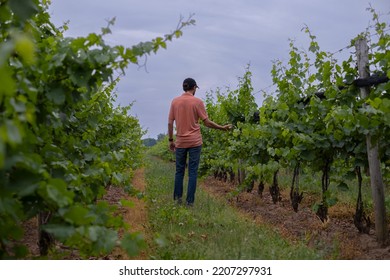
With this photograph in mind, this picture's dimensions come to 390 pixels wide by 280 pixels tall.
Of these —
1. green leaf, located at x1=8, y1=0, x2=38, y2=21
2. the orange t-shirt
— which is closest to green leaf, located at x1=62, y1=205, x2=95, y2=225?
green leaf, located at x1=8, y1=0, x2=38, y2=21

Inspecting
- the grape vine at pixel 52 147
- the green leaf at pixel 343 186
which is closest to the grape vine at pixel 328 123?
the green leaf at pixel 343 186

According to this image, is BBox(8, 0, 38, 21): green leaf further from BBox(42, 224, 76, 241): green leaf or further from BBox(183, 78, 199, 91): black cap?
BBox(183, 78, 199, 91): black cap

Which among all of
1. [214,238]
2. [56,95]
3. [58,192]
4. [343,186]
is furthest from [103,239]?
[343,186]

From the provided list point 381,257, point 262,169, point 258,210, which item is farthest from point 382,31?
point 258,210

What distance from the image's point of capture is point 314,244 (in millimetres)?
4641

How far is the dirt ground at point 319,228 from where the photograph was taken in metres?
4.33

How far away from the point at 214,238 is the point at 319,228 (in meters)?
1.73

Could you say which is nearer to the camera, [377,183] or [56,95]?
[56,95]

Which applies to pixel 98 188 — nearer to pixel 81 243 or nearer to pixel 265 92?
pixel 81 243

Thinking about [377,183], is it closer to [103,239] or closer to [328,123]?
[328,123]

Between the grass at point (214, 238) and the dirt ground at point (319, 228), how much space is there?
0.32 metres

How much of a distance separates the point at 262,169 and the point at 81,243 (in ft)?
11.6

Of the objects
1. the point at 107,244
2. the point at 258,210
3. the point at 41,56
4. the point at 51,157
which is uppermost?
the point at 41,56

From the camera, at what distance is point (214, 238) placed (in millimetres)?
4430
